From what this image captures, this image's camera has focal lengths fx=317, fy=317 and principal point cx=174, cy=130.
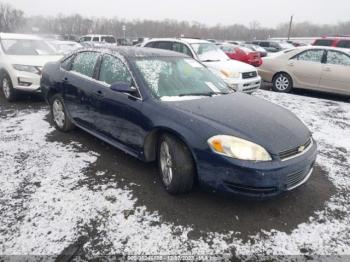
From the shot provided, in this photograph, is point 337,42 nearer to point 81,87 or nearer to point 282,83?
point 282,83

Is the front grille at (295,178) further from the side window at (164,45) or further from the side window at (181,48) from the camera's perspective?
the side window at (164,45)

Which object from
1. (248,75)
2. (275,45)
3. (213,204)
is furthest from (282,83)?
(275,45)

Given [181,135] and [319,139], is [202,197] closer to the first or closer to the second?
[181,135]

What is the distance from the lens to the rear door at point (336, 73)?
8516 millimetres

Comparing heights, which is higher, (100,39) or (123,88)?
(100,39)

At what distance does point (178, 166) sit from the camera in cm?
324

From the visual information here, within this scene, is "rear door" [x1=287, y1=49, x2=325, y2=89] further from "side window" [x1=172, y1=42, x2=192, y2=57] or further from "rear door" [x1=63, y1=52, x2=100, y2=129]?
"rear door" [x1=63, y1=52, x2=100, y2=129]

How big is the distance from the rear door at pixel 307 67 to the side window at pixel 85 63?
6639mm

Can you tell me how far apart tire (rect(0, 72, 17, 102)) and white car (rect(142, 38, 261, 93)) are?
3.93 meters

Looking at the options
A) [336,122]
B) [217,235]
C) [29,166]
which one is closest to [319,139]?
[336,122]

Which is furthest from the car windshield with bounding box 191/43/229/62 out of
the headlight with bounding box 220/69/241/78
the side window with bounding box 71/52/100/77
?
the side window with bounding box 71/52/100/77

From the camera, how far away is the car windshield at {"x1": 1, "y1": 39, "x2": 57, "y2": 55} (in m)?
7.79

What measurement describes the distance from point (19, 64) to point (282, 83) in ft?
23.8

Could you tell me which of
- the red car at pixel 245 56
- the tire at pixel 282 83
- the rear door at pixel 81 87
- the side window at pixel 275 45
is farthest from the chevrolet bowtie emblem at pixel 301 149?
the side window at pixel 275 45
